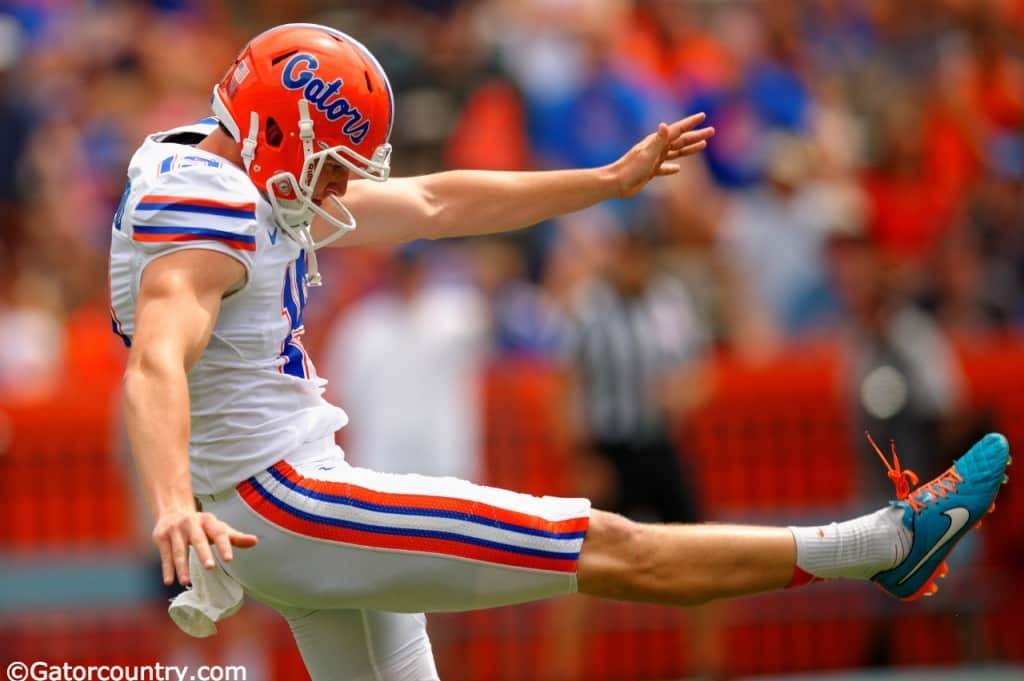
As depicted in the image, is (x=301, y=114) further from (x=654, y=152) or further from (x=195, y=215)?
(x=654, y=152)

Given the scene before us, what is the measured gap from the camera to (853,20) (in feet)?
42.0

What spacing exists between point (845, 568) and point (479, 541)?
3.07ft

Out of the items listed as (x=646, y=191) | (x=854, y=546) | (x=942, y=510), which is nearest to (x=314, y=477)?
(x=854, y=546)

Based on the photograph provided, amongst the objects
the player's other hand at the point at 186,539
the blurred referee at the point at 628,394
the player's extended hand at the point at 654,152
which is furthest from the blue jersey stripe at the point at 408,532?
the blurred referee at the point at 628,394

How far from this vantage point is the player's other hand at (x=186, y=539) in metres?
3.66

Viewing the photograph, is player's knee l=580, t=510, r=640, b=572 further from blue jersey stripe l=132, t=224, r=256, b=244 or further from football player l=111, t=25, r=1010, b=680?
blue jersey stripe l=132, t=224, r=256, b=244

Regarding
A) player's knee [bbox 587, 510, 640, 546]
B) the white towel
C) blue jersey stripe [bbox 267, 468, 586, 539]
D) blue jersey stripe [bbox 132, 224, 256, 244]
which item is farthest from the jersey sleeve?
player's knee [bbox 587, 510, 640, 546]

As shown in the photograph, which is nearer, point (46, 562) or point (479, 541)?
point (479, 541)

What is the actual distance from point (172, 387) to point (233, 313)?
439 millimetres

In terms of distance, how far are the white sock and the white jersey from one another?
1.25 meters

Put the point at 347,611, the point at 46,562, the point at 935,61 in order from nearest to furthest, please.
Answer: the point at 347,611 < the point at 46,562 < the point at 935,61

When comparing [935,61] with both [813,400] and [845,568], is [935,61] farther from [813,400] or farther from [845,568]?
[845,568]

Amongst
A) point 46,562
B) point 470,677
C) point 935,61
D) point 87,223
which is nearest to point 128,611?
point 46,562

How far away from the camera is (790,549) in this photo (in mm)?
4457
